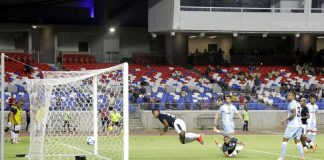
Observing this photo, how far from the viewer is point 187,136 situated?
19.8 m

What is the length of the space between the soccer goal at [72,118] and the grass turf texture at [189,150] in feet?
3.19

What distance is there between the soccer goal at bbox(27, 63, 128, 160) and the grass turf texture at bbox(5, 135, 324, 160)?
0.97 m

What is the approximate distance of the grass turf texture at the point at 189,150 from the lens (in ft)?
68.7

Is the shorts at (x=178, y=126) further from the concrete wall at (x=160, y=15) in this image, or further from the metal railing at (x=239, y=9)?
the metal railing at (x=239, y=9)

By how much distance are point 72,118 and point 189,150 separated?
4497 mm

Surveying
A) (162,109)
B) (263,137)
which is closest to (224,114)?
(263,137)

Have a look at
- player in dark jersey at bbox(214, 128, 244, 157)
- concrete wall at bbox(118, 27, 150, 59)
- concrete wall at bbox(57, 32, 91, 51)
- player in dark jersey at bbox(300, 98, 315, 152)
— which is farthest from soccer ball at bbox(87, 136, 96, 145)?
concrete wall at bbox(57, 32, 91, 51)

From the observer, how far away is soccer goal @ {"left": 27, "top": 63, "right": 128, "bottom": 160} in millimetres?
20594

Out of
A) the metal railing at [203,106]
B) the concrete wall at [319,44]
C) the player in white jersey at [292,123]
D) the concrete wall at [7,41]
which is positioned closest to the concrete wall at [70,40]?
the concrete wall at [7,41]

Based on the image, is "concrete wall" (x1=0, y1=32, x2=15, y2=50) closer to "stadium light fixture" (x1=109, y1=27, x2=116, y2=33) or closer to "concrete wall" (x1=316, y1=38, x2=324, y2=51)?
"stadium light fixture" (x1=109, y1=27, x2=116, y2=33)

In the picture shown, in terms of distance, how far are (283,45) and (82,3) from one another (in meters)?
18.0

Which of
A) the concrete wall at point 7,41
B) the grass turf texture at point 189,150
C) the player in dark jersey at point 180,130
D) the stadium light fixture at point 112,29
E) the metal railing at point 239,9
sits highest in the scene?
the metal railing at point 239,9

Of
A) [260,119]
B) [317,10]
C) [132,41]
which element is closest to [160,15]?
[132,41]

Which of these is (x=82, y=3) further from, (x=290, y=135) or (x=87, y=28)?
(x=290, y=135)
